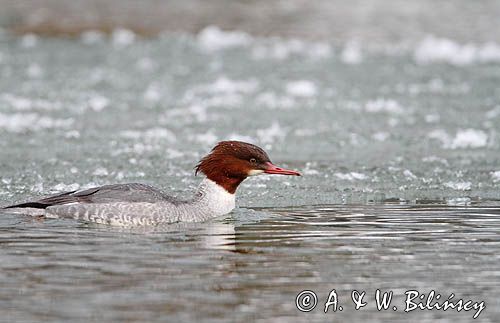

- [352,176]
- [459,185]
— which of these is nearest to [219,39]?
[352,176]

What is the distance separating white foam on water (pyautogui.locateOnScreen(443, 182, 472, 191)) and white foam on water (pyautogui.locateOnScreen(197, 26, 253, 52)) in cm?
1057

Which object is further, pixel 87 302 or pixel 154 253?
pixel 154 253

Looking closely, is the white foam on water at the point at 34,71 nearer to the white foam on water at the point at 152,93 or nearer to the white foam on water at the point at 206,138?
the white foam on water at the point at 152,93

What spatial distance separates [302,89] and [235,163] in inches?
285

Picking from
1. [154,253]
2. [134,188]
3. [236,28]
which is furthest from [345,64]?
[154,253]

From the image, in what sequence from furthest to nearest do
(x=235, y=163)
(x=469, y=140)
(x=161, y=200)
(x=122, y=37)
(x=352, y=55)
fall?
(x=122, y=37) → (x=352, y=55) → (x=469, y=140) → (x=235, y=163) → (x=161, y=200)

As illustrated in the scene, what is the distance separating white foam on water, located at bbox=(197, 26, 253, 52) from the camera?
2103 centimetres

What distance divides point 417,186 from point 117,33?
12757 millimetres

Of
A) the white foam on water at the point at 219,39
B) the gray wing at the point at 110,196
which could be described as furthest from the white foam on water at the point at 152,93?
the gray wing at the point at 110,196

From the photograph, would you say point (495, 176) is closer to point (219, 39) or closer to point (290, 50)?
point (290, 50)

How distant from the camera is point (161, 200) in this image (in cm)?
888

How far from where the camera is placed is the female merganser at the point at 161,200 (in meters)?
8.81

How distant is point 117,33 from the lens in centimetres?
2214

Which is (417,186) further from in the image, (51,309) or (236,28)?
(236,28)
